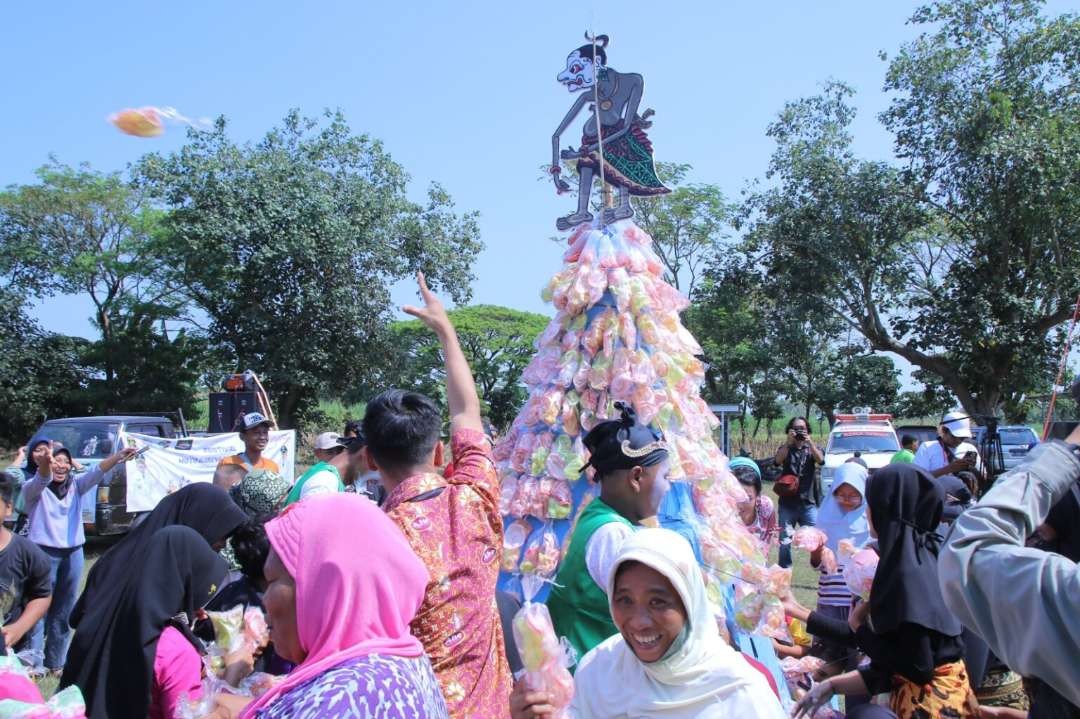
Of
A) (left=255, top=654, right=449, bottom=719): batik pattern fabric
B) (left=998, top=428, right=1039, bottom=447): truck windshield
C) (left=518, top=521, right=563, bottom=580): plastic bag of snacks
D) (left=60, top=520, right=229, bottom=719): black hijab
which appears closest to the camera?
(left=255, top=654, right=449, bottom=719): batik pattern fabric

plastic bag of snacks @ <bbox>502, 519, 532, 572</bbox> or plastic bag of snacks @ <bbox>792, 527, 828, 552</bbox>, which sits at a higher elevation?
plastic bag of snacks @ <bbox>792, 527, 828, 552</bbox>

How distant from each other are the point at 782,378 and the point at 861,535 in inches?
1057

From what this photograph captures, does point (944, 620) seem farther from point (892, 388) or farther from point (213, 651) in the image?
point (892, 388)

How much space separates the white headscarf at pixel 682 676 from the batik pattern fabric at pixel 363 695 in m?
0.71

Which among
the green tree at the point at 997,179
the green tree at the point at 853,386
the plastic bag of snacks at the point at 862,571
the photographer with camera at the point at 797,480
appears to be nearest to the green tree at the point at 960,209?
the green tree at the point at 997,179

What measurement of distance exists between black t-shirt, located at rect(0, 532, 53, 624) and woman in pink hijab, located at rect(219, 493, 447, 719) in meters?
3.91

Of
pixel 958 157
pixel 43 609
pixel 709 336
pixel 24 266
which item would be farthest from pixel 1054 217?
pixel 24 266

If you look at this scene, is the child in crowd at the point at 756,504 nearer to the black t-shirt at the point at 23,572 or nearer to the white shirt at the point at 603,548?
the white shirt at the point at 603,548

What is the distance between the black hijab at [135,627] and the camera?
9.28ft

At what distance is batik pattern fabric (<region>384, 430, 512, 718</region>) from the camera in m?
2.72

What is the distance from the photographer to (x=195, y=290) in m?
24.7

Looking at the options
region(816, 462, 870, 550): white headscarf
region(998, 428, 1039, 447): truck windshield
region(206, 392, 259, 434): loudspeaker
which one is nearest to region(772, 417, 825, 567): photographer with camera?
region(816, 462, 870, 550): white headscarf

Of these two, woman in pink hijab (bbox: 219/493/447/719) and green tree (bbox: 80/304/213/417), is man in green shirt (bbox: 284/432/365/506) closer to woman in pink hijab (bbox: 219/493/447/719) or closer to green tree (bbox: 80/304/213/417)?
woman in pink hijab (bbox: 219/493/447/719)

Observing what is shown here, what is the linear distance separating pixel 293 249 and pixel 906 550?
69.1 ft
